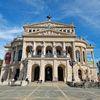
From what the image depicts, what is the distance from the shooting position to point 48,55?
1860 inches

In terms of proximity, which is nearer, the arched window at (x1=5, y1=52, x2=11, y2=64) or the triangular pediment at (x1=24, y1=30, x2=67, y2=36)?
the triangular pediment at (x1=24, y1=30, x2=67, y2=36)

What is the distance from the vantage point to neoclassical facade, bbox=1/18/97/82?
46.0 metres

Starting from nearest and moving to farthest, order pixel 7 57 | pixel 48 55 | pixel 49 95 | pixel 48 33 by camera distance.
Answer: pixel 49 95 < pixel 48 55 < pixel 48 33 < pixel 7 57

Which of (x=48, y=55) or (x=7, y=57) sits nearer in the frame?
(x=48, y=55)

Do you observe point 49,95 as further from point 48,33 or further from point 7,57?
point 7,57

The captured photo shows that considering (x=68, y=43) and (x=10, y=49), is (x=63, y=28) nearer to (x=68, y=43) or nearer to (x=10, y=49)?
(x=68, y=43)

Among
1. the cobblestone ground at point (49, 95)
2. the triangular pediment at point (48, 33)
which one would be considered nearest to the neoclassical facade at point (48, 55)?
the triangular pediment at point (48, 33)

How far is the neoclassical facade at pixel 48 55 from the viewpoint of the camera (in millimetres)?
46031

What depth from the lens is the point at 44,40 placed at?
5344cm

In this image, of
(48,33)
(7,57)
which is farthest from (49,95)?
(7,57)

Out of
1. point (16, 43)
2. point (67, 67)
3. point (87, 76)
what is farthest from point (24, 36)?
point (87, 76)

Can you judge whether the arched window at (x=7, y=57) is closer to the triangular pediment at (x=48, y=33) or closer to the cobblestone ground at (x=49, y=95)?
the triangular pediment at (x=48, y=33)

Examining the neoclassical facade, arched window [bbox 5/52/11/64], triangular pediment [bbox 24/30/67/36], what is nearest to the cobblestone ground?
the neoclassical facade

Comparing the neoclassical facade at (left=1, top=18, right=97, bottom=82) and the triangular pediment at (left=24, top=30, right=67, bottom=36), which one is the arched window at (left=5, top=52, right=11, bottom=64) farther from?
the triangular pediment at (left=24, top=30, right=67, bottom=36)
